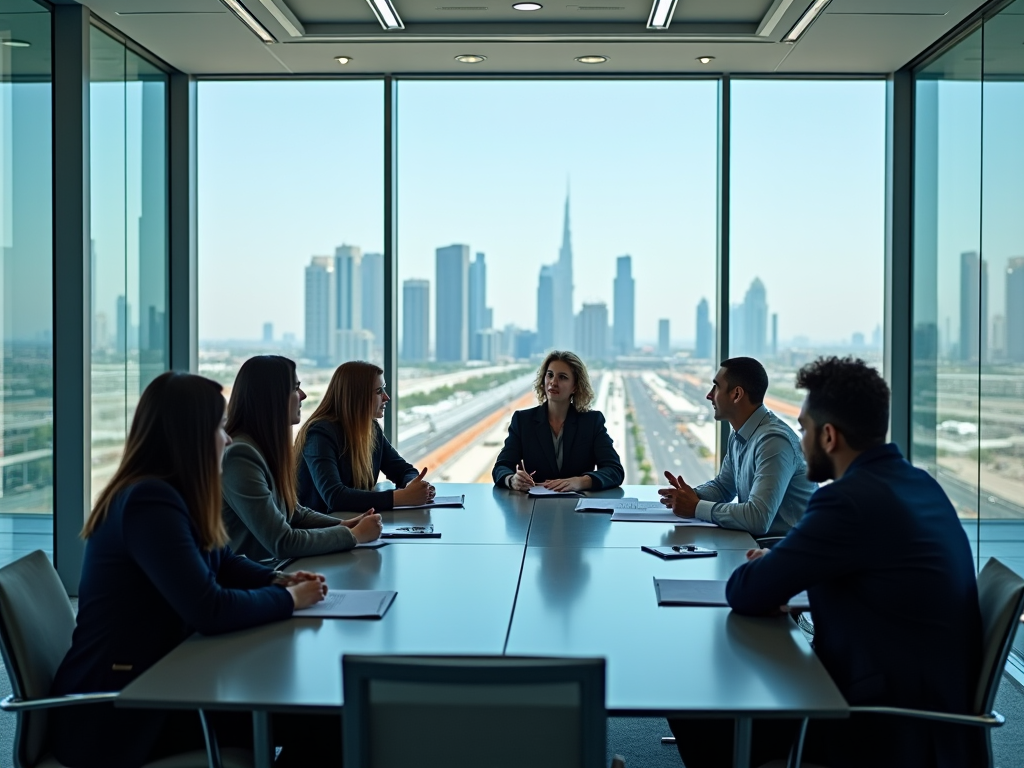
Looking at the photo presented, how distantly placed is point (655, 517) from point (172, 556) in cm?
219

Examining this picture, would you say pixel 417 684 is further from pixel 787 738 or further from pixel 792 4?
pixel 792 4

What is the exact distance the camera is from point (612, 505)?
4344mm

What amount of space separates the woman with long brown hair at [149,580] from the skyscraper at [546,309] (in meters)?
4.58

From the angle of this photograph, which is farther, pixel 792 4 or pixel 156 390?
pixel 792 4

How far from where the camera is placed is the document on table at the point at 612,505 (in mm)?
4277

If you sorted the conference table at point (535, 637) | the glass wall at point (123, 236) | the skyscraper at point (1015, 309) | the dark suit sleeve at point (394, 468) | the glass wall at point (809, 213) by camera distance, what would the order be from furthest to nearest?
the glass wall at point (809, 213)
the glass wall at point (123, 236)
the dark suit sleeve at point (394, 468)
the skyscraper at point (1015, 309)
the conference table at point (535, 637)

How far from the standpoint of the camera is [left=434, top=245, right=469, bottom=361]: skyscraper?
6859 millimetres

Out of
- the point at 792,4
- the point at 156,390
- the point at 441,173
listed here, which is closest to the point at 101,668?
the point at 156,390

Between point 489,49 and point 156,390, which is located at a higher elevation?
point 489,49

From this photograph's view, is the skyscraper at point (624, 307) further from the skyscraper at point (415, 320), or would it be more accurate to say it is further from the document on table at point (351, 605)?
the document on table at point (351, 605)

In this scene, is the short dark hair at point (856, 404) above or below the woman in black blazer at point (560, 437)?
above

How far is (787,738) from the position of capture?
2545mm

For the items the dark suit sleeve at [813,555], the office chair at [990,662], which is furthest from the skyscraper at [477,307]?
the office chair at [990,662]

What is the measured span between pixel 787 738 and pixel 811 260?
15.2ft
